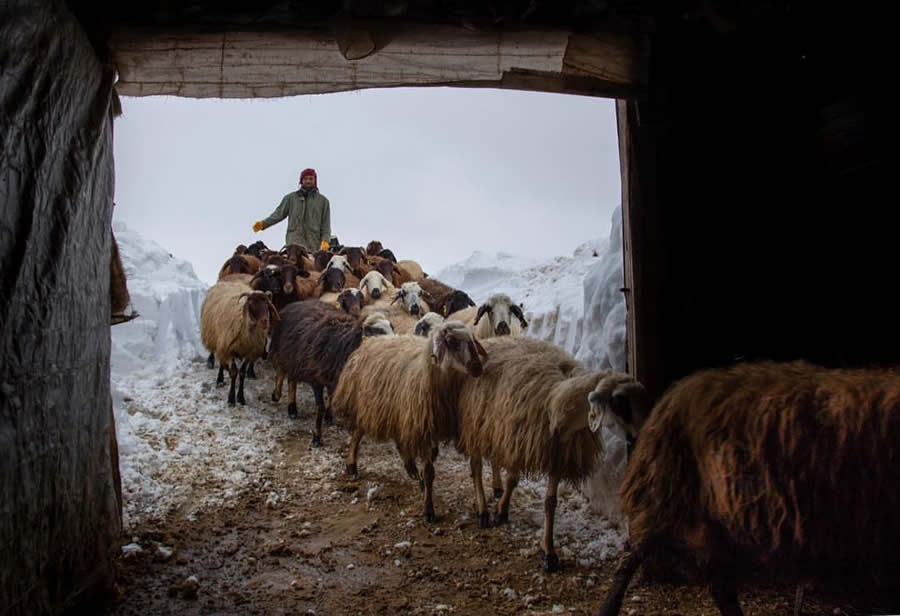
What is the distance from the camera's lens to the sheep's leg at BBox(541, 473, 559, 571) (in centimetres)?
424

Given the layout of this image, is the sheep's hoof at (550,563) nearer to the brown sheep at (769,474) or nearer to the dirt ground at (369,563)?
the dirt ground at (369,563)

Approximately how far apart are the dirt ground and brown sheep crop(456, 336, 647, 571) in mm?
315

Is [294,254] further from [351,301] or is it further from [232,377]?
[232,377]

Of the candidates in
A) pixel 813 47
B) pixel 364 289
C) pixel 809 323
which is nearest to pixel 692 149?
pixel 813 47

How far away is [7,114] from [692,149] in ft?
11.3

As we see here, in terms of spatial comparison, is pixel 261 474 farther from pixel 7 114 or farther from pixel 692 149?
pixel 692 149

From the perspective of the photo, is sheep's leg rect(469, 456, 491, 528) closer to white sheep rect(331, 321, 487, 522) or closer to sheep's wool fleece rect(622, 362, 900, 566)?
white sheep rect(331, 321, 487, 522)

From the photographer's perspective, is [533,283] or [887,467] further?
[533,283]

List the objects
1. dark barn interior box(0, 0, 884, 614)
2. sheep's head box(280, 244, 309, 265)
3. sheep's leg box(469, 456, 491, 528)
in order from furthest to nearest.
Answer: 1. sheep's head box(280, 244, 309, 265)
2. sheep's leg box(469, 456, 491, 528)
3. dark barn interior box(0, 0, 884, 614)

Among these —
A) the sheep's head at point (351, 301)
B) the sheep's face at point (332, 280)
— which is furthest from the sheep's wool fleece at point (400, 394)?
the sheep's face at point (332, 280)

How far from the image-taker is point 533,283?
10.1 m

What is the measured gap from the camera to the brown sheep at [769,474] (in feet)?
8.37

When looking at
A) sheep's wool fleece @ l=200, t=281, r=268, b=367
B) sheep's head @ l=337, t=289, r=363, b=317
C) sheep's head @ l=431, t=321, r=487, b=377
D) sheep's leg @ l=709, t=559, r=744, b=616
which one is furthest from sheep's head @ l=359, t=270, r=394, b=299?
sheep's leg @ l=709, t=559, r=744, b=616

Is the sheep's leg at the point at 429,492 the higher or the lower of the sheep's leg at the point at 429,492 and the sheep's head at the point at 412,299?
the lower
